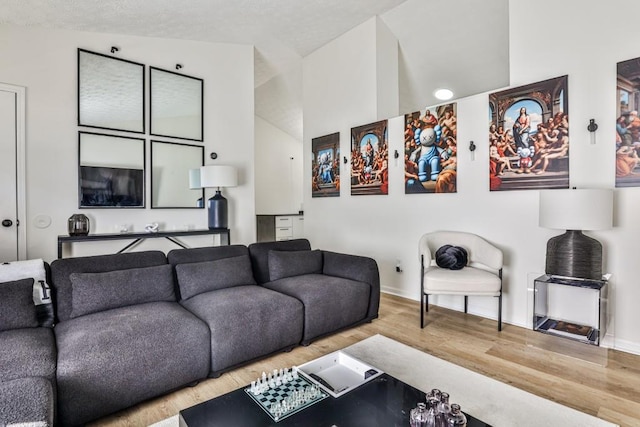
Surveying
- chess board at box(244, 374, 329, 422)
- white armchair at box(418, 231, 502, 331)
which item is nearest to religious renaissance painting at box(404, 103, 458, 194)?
white armchair at box(418, 231, 502, 331)

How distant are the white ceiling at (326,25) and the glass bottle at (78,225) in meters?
2.12

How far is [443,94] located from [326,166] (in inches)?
82.7

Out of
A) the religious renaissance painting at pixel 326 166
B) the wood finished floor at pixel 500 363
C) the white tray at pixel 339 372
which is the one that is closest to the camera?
the white tray at pixel 339 372

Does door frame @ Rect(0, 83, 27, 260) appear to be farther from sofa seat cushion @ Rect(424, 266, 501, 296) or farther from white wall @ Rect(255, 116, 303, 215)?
white wall @ Rect(255, 116, 303, 215)

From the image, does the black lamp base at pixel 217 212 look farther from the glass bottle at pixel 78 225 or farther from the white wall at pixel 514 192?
the white wall at pixel 514 192

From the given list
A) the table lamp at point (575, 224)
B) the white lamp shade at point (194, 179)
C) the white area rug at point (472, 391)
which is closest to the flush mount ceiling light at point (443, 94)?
the table lamp at point (575, 224)

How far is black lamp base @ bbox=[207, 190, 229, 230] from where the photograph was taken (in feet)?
14.8

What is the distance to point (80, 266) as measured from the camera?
234 centimetres

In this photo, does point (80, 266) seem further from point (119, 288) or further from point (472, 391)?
point (472, 391)

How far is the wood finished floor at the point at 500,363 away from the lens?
1.87m

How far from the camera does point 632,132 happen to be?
2486 mm

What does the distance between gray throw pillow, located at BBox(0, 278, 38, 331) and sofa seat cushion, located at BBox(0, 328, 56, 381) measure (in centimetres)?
7

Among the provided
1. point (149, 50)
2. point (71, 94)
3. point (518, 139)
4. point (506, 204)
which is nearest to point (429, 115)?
point (518, 139)

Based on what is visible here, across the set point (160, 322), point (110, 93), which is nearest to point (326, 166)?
point (110, 93)
